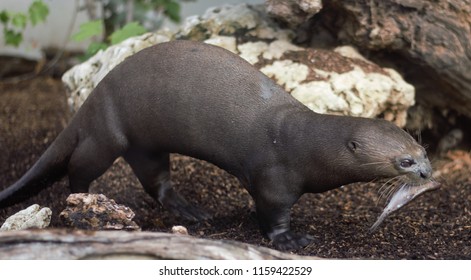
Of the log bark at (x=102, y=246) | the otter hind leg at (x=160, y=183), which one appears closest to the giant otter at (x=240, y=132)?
the otter hind leg at (x=160, y=183)

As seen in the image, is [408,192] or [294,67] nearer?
[408,192]

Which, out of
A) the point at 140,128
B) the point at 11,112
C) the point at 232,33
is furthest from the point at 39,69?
the point at 140,128

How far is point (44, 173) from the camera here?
3949 mm

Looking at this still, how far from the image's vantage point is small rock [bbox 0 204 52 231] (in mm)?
3301

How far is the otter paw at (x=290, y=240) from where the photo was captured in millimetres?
3307

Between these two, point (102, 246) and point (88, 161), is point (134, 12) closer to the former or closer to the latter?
point (88, 161)

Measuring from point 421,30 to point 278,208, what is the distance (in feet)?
4.66

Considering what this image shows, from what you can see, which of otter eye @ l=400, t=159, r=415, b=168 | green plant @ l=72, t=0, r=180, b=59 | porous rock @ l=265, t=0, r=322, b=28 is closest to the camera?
otter eye @ l=400, t=159, r=415, b=168

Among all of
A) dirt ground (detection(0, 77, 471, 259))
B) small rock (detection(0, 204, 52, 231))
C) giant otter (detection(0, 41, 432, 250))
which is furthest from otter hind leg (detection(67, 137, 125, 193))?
small rock (detection(0, 204, 52, 231))

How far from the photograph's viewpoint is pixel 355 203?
4094 mm

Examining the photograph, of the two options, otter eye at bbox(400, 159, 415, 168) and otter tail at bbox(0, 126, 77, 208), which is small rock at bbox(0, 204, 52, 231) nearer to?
otter tail at bbox(0, 126, 77, 208)

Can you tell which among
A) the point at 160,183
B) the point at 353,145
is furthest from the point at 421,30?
the point at 160,183

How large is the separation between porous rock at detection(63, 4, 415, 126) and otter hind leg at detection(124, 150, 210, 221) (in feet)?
2.50
